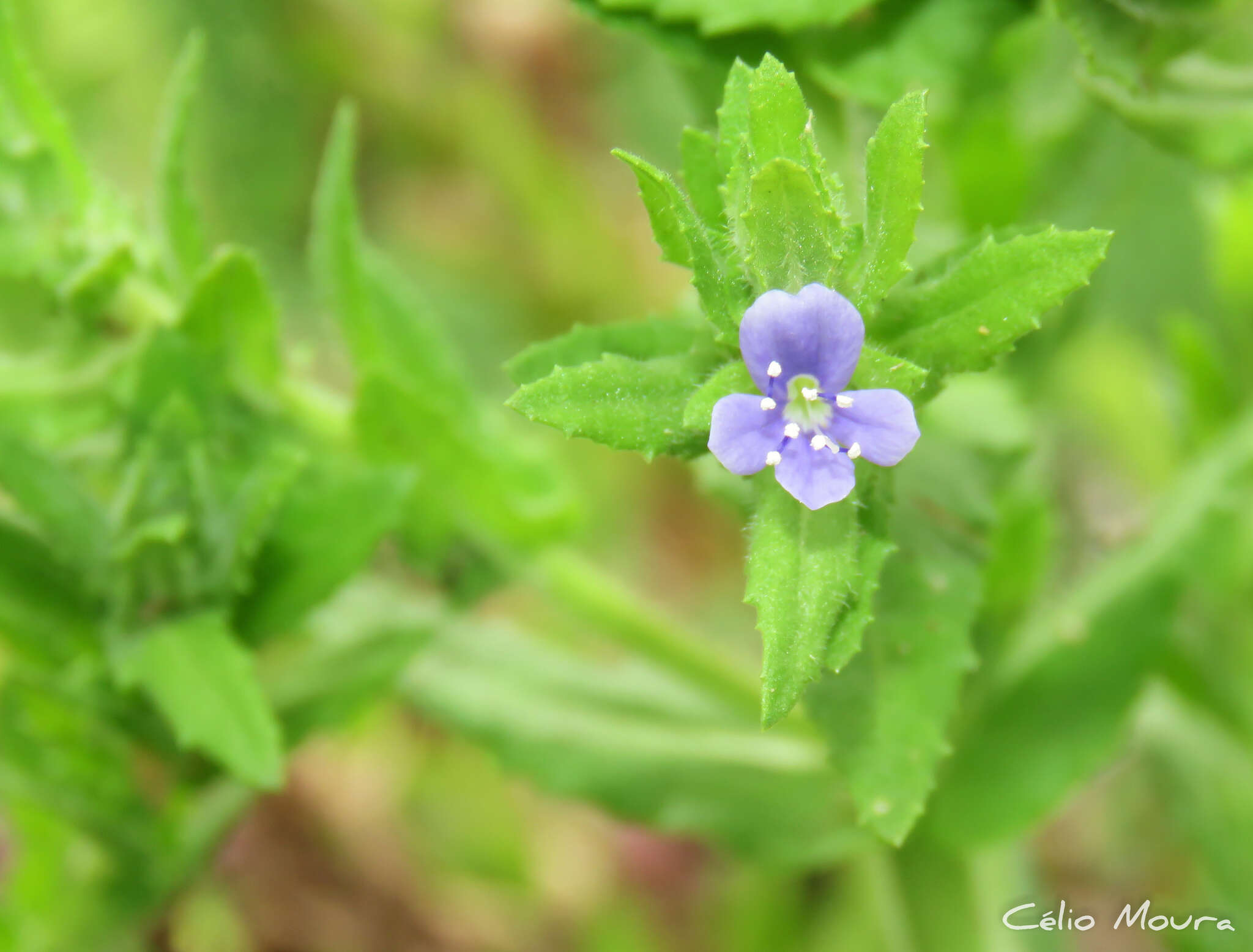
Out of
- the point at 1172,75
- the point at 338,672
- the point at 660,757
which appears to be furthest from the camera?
the point at 660,757

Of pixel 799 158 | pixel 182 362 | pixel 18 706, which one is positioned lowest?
pixel 18 706

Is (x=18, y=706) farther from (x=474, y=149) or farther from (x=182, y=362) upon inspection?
(x=474, y=149)

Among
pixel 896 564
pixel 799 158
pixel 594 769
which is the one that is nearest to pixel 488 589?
pixel 594 769

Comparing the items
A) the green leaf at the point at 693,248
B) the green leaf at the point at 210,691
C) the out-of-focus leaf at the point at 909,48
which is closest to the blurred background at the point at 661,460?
the out-of-focus leaf at the point at 909,48

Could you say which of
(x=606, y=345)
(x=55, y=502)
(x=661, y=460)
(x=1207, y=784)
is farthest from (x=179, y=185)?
(x=1207, y=784)

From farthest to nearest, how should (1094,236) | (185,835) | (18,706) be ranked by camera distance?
(185,835) → (18,706) → (1094,236)

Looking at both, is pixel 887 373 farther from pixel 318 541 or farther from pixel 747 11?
pixel 318 541
